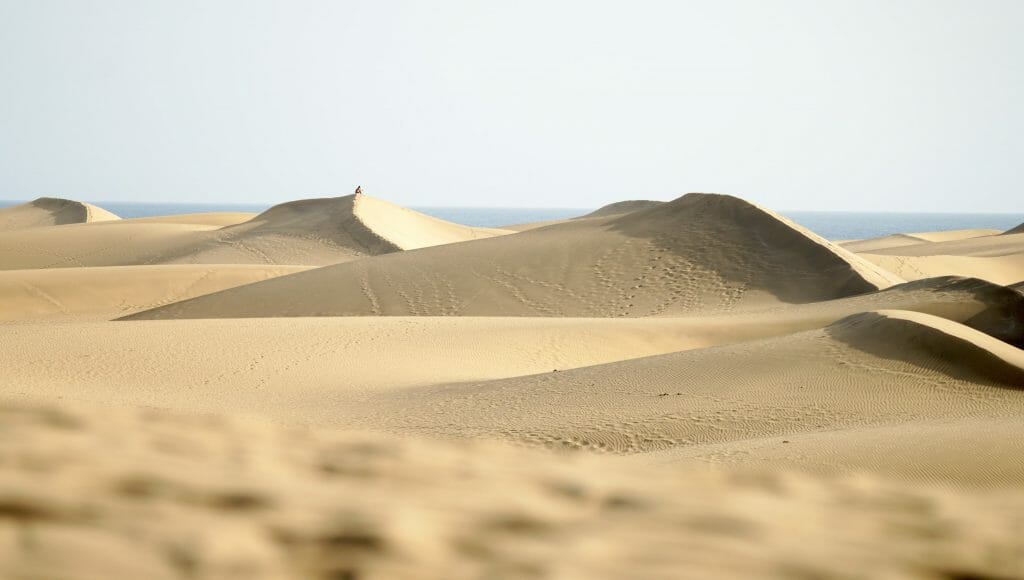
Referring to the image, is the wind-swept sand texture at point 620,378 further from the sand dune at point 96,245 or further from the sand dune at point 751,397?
the sand dune at point 96,245

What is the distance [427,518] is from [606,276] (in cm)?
1856

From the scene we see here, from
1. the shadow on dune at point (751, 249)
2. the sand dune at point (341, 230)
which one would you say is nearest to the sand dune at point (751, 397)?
the shadow on dune at point (751, 249)

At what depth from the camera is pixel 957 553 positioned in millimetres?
2885

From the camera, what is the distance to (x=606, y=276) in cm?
2139

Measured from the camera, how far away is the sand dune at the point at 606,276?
1944 cm

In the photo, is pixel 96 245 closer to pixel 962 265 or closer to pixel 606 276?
pixel 606 276

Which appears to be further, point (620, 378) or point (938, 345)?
point (620, 378)

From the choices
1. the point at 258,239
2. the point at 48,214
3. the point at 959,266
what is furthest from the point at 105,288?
the point at 48,214

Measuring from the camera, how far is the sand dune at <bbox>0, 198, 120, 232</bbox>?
2138 inches

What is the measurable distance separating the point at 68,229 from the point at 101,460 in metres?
42.0

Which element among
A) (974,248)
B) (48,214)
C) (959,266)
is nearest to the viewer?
(959,266)

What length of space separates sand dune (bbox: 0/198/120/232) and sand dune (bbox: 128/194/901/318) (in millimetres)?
37434

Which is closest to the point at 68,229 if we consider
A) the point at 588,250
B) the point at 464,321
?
the point at 588,250

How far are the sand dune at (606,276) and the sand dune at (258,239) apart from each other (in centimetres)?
1185
